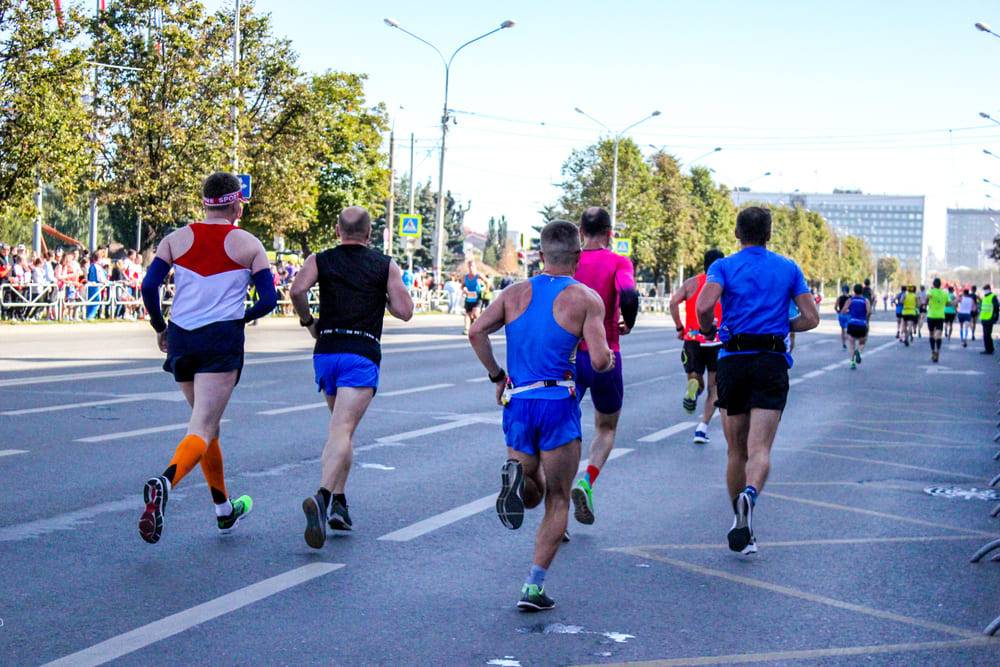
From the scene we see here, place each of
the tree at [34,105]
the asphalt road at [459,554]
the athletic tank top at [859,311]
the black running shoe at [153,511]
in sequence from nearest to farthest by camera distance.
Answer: the asphalt road at [459,554]
the black running shoe at [153,511]
the athletic tank top at [859,311]
the tree at [34,105]

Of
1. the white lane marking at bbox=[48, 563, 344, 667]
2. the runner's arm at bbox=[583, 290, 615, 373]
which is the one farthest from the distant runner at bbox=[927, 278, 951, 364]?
the white lane marking at bbox=[48, 563, 344, 667]

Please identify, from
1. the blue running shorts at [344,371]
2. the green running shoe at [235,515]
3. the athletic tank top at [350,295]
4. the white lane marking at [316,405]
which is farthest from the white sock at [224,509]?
the white lane marking at [316,405]

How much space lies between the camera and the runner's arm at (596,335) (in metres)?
5.73

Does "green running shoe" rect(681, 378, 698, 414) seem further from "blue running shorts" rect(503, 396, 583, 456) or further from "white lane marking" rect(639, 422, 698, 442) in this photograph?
"blue running shorts" rect(503, 396, 583, 456)

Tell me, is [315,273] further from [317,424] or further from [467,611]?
[317,424]

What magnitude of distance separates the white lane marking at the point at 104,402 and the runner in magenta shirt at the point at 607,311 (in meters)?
6.24

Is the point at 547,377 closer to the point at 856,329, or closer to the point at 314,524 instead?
the point at 314,524

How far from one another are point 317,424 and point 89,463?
303 centimetres

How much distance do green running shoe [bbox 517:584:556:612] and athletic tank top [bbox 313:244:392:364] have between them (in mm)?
1888

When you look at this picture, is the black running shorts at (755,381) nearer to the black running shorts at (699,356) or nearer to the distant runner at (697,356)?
the distant runner at (697,356)

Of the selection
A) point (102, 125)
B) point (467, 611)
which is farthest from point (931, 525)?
point (102, 125)

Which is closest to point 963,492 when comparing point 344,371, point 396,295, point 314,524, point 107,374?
point 396,295

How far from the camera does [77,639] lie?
4906mm

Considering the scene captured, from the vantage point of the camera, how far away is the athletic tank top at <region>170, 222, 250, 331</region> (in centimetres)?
678
